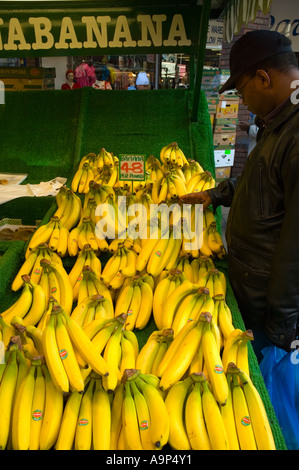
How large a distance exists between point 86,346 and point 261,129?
4.57 ft

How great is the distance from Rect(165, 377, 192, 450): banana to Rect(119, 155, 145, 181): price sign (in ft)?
5.18

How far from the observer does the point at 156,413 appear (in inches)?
43.5

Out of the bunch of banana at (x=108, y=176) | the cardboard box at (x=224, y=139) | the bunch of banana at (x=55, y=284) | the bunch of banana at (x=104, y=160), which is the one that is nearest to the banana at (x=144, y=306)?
the bunch of banana at (x=55, y=284)

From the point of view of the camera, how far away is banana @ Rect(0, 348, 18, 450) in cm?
111

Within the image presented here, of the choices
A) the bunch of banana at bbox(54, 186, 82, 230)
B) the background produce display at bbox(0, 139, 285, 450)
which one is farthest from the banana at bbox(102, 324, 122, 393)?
the bunch of banana at bbox(54, 186, 82, 230)

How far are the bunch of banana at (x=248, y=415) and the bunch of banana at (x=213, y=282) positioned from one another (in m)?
0.63

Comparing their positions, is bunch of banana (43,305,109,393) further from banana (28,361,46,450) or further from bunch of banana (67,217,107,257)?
bunch of banana (67,217,107,257)

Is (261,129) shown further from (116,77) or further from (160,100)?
(116,77)

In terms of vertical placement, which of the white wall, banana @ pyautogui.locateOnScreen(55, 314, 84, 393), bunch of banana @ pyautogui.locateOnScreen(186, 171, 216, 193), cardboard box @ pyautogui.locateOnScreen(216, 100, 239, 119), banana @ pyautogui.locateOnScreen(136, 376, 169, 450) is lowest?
banana @ pyautogui.locateOnScreen(136, 376, 169, 450)

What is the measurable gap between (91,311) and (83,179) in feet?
6.16

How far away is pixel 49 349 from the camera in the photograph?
1202 mm

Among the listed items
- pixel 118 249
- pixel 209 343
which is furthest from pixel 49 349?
pixel 118 249

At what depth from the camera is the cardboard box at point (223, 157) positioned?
6.70m

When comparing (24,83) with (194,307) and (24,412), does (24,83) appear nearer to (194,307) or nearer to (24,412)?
(194,307)
